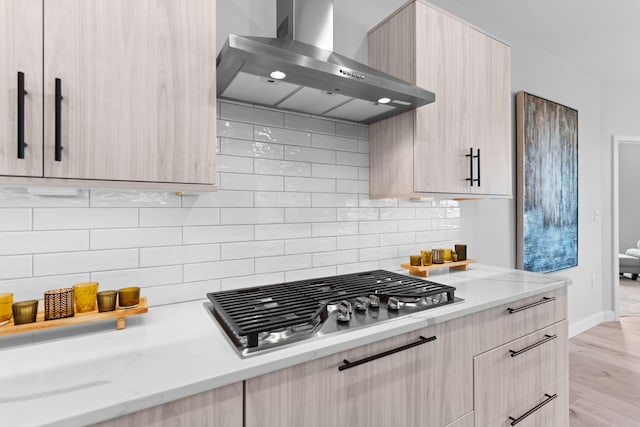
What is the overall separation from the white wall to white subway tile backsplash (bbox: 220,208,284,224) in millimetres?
8916

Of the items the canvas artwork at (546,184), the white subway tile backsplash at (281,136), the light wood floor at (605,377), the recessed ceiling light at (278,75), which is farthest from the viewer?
the canvas artwork at (546,184)

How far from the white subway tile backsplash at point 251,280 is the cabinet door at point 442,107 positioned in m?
0.87

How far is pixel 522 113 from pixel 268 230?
8.57ft

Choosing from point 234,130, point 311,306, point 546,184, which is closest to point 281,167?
point 234,130

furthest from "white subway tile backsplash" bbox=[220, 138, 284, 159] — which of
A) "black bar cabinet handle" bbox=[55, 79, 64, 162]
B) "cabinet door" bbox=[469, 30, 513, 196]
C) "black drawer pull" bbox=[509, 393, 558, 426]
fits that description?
"black drawer pull" bbox=[509, 393, 558, 426]

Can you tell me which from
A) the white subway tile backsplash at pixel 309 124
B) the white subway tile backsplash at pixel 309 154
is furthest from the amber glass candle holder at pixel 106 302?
the white subway tile backsplash at pixel 309 124

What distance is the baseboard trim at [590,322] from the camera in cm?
362

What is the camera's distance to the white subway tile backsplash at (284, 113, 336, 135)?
1772 mm

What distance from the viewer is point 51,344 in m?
1.01

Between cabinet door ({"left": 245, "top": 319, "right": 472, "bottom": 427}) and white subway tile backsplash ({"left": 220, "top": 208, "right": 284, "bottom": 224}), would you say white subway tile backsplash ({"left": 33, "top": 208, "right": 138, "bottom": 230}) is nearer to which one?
white subway tile backsplash ({"left": 220, "top": 208, "right": 284, "bottom": 224})

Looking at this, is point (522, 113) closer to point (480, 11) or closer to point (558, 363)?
point (480, 11)

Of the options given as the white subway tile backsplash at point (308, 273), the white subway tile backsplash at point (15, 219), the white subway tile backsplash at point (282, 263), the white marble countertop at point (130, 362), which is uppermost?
the white subway tile backsplash at point (15, 219)

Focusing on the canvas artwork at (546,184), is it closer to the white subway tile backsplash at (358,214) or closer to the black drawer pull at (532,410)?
the black drawer pull at (532,410)

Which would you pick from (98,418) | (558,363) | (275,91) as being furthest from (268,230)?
(558,363)
